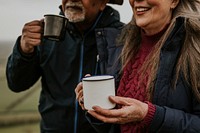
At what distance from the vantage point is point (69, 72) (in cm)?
206

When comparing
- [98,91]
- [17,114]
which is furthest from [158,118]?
[17,114]

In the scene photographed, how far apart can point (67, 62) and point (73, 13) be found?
11.1 inches

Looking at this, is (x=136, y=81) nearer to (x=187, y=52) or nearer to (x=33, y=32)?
(x=187, y=52)

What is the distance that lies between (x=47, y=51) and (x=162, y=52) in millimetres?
796

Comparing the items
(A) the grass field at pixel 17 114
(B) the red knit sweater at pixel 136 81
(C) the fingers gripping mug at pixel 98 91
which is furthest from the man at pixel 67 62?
(A) the grass field at pixel 17 114

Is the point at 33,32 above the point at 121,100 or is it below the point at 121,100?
above

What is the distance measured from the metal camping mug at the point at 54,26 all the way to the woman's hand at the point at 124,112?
0.60 meters

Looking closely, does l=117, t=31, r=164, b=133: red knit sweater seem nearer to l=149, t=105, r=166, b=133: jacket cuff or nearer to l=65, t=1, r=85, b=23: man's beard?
l=149, t=105, r=166, b=133: jacket cuff

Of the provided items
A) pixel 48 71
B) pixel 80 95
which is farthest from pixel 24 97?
pixel 80 95

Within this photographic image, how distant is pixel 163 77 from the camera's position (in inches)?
59.1

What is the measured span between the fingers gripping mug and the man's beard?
718mm

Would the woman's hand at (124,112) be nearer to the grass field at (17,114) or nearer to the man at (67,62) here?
the man at (67,62)

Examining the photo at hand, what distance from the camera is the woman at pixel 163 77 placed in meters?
1.41

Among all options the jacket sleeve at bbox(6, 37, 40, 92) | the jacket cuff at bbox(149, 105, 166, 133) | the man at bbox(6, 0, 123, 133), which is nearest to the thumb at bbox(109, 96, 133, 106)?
the jacket cuff at bbox(149, 105, 166, 133)
